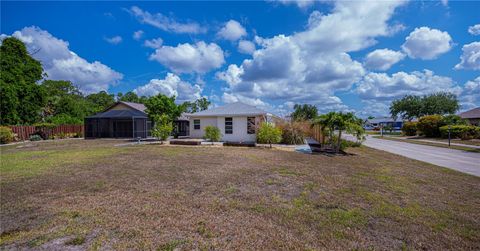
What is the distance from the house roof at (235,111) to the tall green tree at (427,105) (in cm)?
3973

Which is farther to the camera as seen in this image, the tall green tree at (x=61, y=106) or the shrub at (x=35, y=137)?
the tall green tree at (x=61, y=106)

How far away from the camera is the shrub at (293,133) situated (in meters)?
16.8

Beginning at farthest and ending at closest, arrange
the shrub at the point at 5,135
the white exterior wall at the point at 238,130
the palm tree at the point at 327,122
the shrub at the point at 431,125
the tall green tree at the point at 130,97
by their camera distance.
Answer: the tall green tree at the point at 130,97 → the shrub at the point at 431,125 → the white exterior wall at the point at 238,130 → the shrub at the point at 5,135 → the palm tree at the point at 327,122

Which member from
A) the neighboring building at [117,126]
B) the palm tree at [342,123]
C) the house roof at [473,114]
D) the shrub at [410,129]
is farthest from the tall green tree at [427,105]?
the neighboring building at [117,126]

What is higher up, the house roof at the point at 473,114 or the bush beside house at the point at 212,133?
the house roof at the point at 473,114

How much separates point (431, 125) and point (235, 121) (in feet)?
78.3

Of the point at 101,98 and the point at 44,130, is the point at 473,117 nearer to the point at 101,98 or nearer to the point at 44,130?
the point at 44,130

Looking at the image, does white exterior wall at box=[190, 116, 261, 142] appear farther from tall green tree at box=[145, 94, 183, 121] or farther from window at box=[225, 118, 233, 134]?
tall green tree at box=[145, 94, 183, 121]

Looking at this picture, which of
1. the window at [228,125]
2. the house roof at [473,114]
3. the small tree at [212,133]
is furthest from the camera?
the house roof at [473,114]

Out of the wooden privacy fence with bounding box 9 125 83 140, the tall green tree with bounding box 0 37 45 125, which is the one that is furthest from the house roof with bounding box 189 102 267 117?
the tall green tree with bounding box 0 37 45 125

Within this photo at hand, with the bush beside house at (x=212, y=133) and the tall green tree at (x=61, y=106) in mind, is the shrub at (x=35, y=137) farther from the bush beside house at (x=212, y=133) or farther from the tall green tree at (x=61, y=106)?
the bush beside house at (x=212, y=133)

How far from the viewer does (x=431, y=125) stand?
2616cm

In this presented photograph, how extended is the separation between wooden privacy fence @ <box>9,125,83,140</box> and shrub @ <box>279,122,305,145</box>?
81.4 ft

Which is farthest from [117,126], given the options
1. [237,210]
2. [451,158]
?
[451,158]
